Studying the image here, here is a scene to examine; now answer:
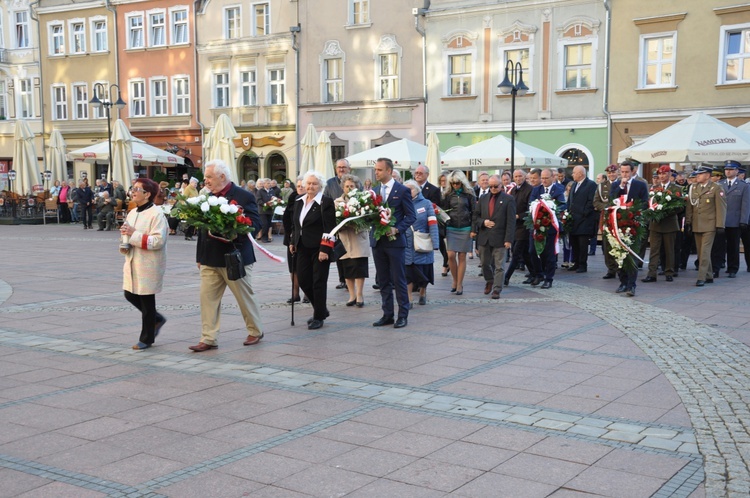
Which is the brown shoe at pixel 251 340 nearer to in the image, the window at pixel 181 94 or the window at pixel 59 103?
the window at pixel 181 94

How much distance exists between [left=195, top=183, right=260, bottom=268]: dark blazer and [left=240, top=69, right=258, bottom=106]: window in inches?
1163

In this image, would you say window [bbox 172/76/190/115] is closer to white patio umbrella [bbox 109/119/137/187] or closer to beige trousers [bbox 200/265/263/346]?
white patio umbrella [bbox 109/119/137/187]

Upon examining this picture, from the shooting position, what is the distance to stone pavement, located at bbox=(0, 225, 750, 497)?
4.73 m

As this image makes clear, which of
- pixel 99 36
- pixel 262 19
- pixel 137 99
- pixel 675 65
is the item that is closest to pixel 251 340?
pixel 675 65

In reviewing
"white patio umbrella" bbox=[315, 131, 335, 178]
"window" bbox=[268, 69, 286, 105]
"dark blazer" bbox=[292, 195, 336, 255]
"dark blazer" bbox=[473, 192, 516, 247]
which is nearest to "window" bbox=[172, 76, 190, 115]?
"window" bbox=[268, 69, 286, 105]

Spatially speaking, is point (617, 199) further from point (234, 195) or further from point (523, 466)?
point (523, 466)

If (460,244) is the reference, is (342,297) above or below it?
below

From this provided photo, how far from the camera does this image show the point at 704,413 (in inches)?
237

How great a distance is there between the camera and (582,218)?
50.5 feet

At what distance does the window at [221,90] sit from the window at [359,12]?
7.30 meters

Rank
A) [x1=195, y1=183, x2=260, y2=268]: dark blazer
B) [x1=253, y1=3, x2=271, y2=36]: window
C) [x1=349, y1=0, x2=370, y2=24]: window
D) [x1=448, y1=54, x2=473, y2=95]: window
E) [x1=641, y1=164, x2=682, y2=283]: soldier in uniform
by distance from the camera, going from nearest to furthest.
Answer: [x1=195, y1=183, x2=260, y2=268]: dark blazer < [x1=641, y1=164, x2=682, y2=283]: soldier in uniform < [x1=448, y1=54, x2=473, y2=95]: window < [x1=349, y1=0, x2=370, y2=24]: window < [x1=253, y1=3, x2=271, y2=36]: window

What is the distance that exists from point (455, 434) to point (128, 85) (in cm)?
3855

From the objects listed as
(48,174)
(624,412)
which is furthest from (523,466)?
(48,174)

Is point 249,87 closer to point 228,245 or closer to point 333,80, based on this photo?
point 333,80
